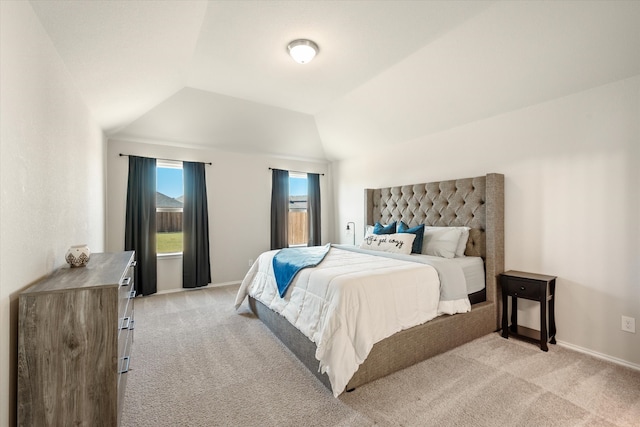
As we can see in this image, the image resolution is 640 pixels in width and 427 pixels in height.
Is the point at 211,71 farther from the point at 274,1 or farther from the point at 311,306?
the point at 311,306

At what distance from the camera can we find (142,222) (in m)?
4.25

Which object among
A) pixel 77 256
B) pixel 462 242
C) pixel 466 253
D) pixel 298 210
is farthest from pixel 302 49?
pixel 298 210

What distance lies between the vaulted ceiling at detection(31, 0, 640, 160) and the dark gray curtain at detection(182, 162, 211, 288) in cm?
Result: 88

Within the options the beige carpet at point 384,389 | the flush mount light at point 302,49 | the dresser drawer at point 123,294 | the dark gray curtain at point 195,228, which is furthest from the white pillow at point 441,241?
the dark gray curtain at point 195,228

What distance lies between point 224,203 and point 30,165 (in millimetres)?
3563

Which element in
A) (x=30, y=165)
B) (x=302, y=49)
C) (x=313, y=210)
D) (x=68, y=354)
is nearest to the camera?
(x=68, y=354)

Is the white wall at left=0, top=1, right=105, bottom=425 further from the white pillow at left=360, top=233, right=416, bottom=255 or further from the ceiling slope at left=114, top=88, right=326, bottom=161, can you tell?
the white pillow at left=360, top=233, right=416, bottom=255

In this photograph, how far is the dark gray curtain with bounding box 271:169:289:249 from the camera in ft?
17.8

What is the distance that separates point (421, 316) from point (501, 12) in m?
2.48

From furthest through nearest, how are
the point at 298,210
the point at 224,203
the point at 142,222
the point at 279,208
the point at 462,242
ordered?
the point at 298,210
the point at 279,208
the point at 224,203
the point at 142,222
the point at 462,242

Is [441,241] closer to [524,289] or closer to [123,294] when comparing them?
[524,289]

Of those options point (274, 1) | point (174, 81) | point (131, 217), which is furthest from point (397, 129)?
point (131, 217)

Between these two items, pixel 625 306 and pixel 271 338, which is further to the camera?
pixel 271 338

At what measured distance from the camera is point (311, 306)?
2277 mm
